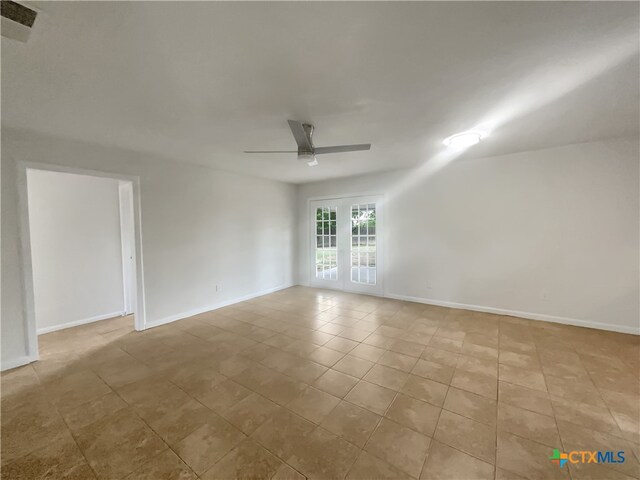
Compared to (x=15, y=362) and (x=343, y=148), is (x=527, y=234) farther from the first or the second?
(x=15, y=362)

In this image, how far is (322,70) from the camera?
1744 mm

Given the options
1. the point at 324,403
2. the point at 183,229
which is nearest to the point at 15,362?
the point at 183,229

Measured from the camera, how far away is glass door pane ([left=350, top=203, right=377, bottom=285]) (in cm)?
529

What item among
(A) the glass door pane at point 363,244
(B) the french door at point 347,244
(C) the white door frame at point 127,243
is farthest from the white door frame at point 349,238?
(C) the white door frame at point 127,243

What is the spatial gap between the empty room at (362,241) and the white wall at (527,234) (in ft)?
0.10

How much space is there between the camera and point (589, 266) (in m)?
3.43

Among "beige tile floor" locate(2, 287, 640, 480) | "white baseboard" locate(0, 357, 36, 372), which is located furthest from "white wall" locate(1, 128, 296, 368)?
"beige tile floor" locate(2, 287, 640, 480)

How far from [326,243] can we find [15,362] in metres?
4.96

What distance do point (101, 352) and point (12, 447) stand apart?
1.46 metres

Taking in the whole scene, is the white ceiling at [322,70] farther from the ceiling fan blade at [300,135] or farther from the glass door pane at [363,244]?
the glass door pane at [363,244]

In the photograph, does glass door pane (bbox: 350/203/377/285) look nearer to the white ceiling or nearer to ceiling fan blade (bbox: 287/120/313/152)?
the white ceiling

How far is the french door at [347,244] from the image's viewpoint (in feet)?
17.3

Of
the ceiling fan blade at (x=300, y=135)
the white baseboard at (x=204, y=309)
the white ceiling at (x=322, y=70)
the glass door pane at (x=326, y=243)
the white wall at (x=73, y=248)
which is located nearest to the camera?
the white ceiling at (x=322, y=70)

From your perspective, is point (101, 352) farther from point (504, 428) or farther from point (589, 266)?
point (589, 266)
